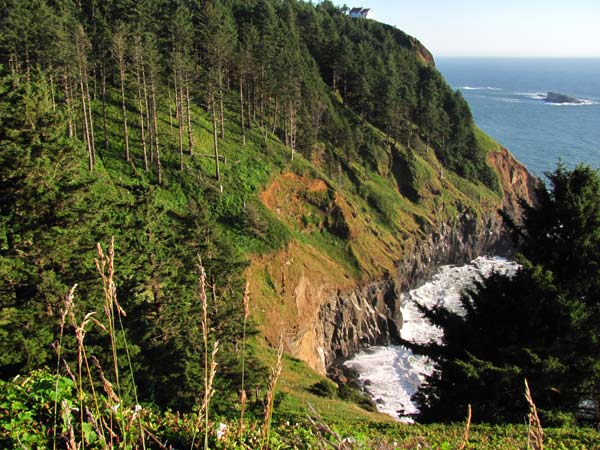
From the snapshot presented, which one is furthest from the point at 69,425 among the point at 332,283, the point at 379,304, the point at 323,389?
the point at 379,304

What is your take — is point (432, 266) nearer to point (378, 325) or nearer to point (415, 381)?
point (378, 325)

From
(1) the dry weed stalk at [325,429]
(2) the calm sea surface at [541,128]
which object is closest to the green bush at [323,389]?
(1) the dry weed stalk at [325,429]

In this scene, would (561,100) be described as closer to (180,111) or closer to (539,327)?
(180,111)

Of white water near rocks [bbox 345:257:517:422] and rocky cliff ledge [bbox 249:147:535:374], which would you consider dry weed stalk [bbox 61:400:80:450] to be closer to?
white water near rocks [bbox 345:257:517:422]

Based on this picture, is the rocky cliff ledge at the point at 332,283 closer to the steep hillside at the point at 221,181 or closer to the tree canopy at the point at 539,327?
the steep hillside at the point at 221,181

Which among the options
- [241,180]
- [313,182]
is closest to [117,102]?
[241,180]

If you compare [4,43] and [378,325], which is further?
[378,325]

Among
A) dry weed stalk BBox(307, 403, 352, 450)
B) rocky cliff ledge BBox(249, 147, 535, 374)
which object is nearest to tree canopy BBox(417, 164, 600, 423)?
dry weed stalk BBox(307, 403, 352, 450)
